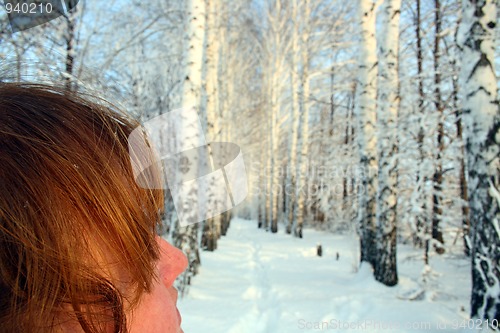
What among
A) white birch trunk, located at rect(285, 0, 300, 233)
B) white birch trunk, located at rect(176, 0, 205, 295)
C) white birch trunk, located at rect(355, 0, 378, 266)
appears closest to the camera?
white birch trunk, located at rect(176, 0, 205, 295)

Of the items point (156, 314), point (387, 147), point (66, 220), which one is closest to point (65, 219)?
point (66, 220)

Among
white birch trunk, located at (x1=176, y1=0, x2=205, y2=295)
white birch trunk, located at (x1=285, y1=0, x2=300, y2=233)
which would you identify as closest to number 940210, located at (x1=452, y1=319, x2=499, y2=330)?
white birch trunk, located at (x1=176, y1=0, x2=205, y2=295)

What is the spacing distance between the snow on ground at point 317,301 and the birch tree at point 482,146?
404 mm

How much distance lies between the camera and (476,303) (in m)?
3.34

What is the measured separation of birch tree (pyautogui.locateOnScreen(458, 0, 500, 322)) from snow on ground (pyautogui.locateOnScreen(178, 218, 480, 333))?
0.40m

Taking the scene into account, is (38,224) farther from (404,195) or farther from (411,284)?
(404,195)

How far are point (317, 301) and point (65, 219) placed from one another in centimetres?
480

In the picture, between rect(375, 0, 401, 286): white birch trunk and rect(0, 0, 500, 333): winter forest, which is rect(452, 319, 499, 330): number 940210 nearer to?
rect(0, 0, 500, 333): winter forest

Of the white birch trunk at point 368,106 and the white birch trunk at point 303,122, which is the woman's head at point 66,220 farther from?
the white birch trunk at point 303,122

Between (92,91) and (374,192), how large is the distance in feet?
22.3

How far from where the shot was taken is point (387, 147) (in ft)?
18.7

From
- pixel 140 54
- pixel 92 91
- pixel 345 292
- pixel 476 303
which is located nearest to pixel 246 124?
pixel 140 54

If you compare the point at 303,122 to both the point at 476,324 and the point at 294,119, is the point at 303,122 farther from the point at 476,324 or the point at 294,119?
the point at 476,324

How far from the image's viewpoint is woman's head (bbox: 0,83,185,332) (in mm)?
414
